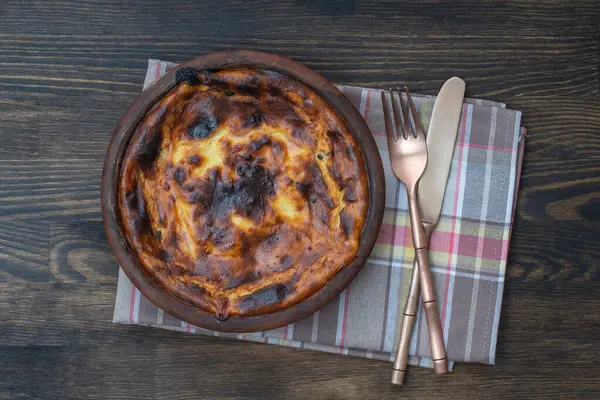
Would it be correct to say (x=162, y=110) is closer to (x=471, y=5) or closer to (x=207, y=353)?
(x=207, y=353)

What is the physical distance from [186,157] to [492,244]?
2.67ft

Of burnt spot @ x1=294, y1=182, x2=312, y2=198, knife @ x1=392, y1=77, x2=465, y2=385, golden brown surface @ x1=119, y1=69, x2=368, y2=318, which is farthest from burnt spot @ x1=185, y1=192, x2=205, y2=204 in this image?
knife @ x1=392, y1=77, x2=465, y2=385

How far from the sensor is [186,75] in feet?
3.94

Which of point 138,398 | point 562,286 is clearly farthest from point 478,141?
point 138,398

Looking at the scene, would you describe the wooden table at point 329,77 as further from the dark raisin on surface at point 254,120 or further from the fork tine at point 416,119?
the dark raisin on surface at point 254,120

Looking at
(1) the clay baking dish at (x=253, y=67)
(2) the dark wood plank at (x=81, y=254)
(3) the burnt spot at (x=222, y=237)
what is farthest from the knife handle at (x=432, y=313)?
(2) the dark wood plank at (x=81, y=254)

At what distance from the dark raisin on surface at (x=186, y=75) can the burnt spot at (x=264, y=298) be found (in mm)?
487

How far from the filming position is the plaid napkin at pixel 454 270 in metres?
1.46

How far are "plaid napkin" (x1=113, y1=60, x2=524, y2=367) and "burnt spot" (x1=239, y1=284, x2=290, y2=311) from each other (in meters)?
0.25

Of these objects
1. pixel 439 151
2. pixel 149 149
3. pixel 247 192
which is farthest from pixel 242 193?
pixel 439 151

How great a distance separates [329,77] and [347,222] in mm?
445

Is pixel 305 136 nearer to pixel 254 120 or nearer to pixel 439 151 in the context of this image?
pixel 254 120

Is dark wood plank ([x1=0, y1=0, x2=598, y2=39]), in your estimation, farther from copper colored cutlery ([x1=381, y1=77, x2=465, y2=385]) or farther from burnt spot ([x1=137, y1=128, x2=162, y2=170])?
burnt spot ([x1=137, y1=128, x2=162, y2=170])

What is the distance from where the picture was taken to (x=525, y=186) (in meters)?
1.51
